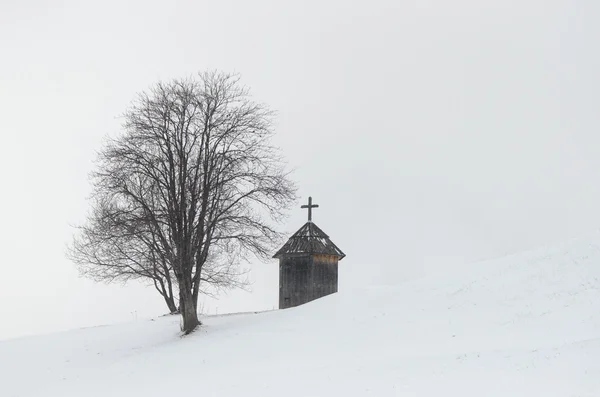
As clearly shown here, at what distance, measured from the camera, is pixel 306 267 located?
3550 centimetres

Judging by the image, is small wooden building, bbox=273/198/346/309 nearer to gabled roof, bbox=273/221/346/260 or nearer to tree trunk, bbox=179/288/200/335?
gabled roof, bbox=273/221/346/260

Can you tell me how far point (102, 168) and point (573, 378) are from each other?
860 inches

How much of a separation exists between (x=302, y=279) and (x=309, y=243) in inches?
80.0

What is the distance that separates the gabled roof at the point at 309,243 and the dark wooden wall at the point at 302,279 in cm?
34

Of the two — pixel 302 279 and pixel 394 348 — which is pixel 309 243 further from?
pixel 394 348

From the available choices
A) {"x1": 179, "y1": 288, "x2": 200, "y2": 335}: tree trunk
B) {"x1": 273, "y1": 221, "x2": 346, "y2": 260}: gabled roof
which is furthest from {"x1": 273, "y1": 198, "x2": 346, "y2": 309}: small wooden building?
{"x1": 179, "y1": 288, "x2": 200, "y2": 335}: tree trunk

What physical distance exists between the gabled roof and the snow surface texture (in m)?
6.35

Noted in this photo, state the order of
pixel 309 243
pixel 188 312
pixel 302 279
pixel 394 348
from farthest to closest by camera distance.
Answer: pixel 309 243 < pixel 302 279 < pixel 188 312 < pixel 394 348

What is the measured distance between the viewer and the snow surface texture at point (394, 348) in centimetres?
1688

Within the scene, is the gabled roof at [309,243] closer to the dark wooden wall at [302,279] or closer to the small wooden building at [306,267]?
the small wooden building at [306,267]

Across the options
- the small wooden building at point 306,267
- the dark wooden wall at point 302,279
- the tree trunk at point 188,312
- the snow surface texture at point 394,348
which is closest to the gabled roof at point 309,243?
the small wooden building at point 306,267

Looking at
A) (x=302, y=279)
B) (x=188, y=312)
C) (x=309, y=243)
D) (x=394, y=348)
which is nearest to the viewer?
(x=394, y=348)

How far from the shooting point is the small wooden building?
35406 millimetres

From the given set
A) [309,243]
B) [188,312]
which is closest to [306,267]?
[309,243]
